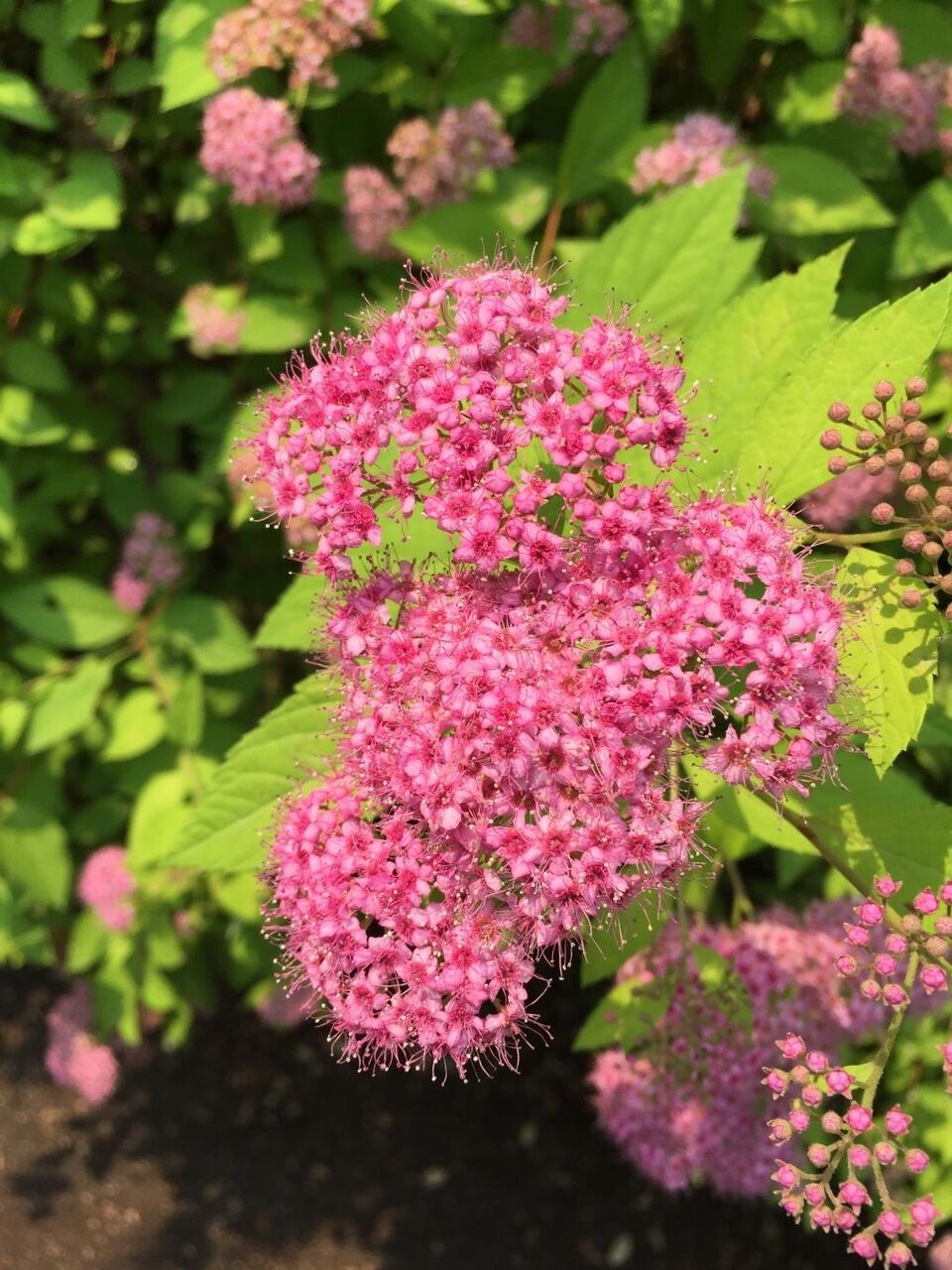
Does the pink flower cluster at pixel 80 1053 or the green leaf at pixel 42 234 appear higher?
the green leaf at pixel 42 234

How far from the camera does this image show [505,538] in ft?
4.67

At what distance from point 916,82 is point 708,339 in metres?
0.91

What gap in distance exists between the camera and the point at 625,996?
2.15 metres

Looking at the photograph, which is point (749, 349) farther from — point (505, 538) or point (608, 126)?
point (608, 126)

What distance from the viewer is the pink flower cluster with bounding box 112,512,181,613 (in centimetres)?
271

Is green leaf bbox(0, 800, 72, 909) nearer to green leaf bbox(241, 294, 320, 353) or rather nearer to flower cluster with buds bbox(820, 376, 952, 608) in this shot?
green leaf bbox(241, 294, 320, 353)

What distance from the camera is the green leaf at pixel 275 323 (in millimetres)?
2324

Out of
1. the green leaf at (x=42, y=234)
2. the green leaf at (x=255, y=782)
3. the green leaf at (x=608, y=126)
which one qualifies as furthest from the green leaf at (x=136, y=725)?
the green leaf at (x=608, y=126)

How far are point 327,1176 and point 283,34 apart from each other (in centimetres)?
418

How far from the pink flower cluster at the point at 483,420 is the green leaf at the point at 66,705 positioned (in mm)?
1351

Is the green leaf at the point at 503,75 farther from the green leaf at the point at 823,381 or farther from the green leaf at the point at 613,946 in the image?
the green leaf at the point at 613,946

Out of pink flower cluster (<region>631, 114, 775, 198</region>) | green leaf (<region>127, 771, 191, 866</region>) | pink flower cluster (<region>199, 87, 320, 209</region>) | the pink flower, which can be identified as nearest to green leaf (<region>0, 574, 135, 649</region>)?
green leaf (<region>127, 771, 191, 866</region>)

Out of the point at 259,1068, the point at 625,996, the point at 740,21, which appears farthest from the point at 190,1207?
the point at 740,21

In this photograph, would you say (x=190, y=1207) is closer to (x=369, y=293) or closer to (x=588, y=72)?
(x=369, y=293)
